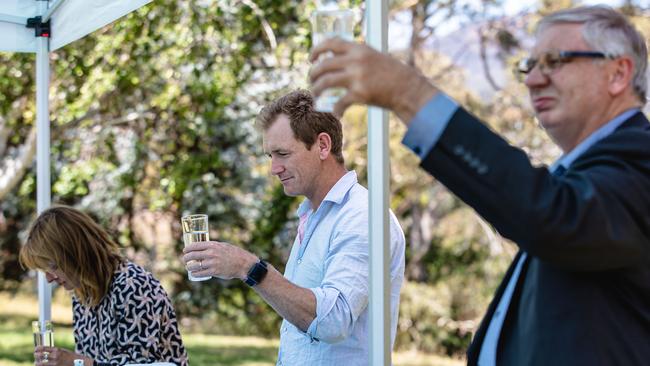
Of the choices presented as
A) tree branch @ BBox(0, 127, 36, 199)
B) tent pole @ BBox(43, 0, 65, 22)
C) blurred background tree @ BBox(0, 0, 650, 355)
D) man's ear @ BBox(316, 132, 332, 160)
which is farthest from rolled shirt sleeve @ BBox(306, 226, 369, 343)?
tree branch @ BBox(0, 127, 36, 199)

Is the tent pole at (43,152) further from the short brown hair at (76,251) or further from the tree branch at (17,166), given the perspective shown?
the tree branch at (17,166)

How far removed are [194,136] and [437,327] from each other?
382cm

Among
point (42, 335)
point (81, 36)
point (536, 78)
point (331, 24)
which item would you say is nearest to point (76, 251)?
point (42, 335)

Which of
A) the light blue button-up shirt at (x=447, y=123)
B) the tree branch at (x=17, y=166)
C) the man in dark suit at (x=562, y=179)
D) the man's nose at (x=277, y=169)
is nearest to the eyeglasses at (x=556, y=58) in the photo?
the man in dark suit at (x=562, y=179)

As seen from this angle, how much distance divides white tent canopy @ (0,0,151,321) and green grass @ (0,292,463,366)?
5.65 meters

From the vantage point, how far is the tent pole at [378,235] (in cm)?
195

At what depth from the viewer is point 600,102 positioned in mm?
1287

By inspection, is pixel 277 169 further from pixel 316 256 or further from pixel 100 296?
pixel 100 296

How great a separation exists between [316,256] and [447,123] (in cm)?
131

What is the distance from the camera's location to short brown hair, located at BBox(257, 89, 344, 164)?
2.50m

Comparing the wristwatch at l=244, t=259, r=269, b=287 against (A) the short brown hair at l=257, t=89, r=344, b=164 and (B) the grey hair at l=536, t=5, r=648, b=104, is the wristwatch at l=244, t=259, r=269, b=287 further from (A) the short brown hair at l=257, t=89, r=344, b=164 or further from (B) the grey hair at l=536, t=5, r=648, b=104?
(B) the grey hair at l=536, t=5, r=648, b=104

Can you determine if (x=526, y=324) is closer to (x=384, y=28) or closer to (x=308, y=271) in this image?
(x=384, y=28)

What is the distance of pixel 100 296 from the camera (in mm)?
2990

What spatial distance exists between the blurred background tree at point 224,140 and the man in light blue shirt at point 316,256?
4956mm
